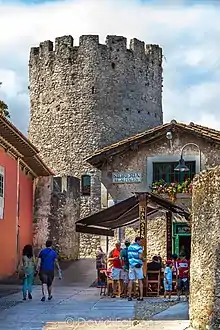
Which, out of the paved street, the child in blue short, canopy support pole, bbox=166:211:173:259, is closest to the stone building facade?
canopy support pole, bbox=166:211:173:259

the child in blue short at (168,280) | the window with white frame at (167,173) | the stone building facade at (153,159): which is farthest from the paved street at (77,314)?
the window with white frame at (167,173)

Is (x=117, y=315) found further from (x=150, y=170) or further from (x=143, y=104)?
(x=143, y=104)

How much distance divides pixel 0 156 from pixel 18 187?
3663mm

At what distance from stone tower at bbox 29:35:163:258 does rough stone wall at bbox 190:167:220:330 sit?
3148 cm

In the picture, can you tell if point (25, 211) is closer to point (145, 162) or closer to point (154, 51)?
point (145, 162)

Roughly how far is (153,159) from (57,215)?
9420 mm

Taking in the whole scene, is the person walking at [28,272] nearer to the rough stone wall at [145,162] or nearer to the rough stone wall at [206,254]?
the rough stone wall at [206,254]

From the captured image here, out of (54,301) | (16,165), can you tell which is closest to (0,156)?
(16,165)

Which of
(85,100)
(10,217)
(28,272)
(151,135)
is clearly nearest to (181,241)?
(151,135)

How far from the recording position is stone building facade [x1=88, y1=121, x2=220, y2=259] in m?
25.2

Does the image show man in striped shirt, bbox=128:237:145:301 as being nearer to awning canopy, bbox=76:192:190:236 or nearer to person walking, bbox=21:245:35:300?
awning canopy, bbox=76:192:190:236

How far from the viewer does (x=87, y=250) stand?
136 ft

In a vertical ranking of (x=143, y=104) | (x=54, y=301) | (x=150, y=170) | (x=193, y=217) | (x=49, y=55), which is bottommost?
(x=54, y=301)

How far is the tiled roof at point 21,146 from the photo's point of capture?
22.2 meters
